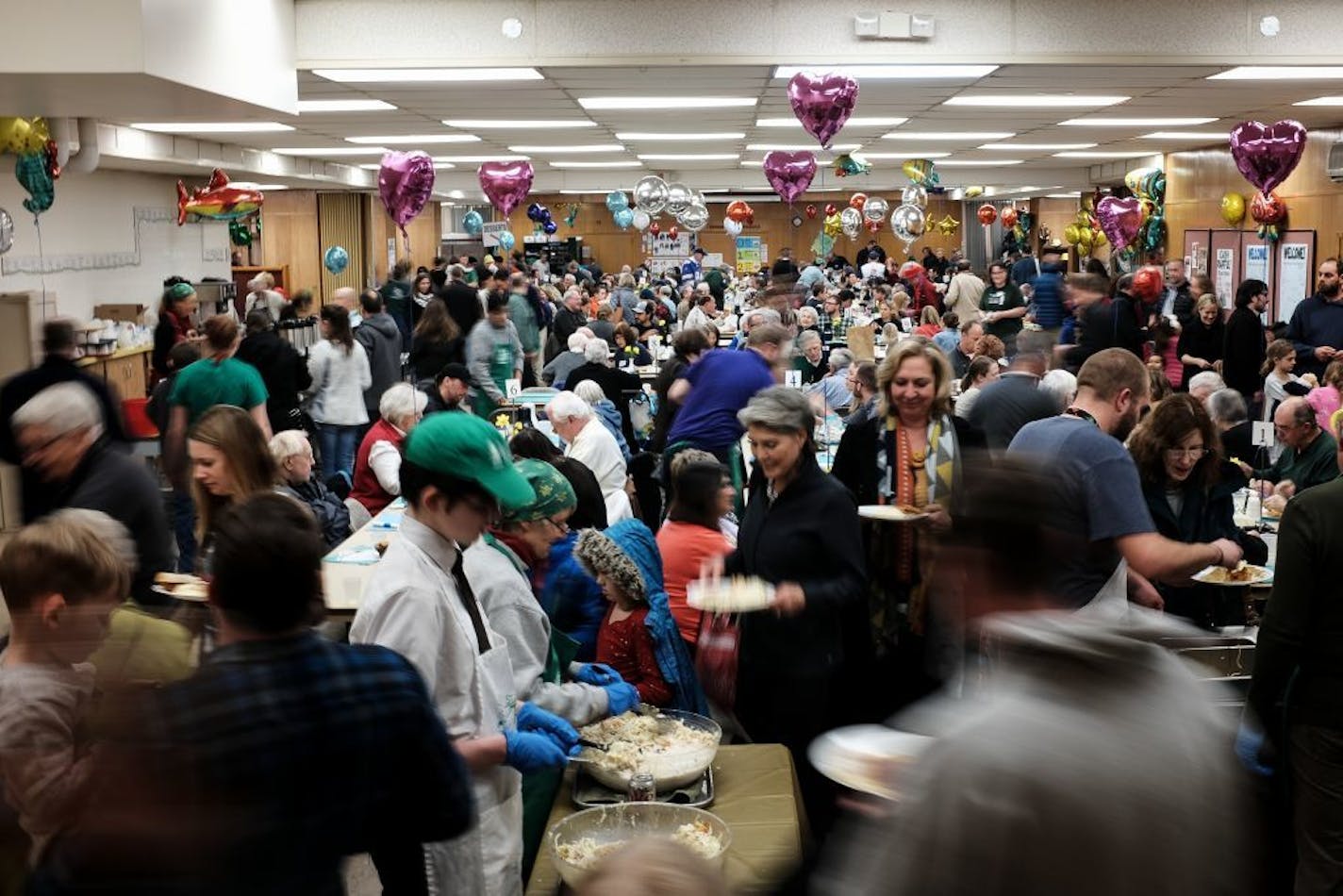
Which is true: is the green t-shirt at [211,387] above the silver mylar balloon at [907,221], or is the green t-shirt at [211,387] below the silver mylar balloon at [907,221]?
below

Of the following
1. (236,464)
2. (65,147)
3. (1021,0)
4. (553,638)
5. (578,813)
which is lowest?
(578,813)

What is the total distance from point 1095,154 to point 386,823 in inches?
785

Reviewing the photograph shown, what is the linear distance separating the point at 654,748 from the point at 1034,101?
9.65 m

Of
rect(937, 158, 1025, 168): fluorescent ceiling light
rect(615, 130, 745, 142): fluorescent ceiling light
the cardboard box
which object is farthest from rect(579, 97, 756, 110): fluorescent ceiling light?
rect(937, 158, 1025, 168): fluorescent ceiling light

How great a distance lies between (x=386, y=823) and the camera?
1.95m

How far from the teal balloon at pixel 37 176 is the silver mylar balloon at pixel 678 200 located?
10190mm

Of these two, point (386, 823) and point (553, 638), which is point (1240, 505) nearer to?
point (553, 638)

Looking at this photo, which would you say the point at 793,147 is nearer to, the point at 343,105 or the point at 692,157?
the point at 692,157

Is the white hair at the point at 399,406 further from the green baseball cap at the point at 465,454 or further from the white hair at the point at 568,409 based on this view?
the green baseball cap at the point at 465,454

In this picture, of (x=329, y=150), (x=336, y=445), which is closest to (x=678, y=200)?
(x=329, y=150)

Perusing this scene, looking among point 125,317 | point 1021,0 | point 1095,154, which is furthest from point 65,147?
point 1095,154

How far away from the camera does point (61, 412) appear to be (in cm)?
412

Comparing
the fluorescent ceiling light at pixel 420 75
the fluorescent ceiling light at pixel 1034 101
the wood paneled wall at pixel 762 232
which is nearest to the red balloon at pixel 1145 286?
the fluorescent ceiling light at pixel 1034 101

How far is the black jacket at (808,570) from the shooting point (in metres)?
3.93
